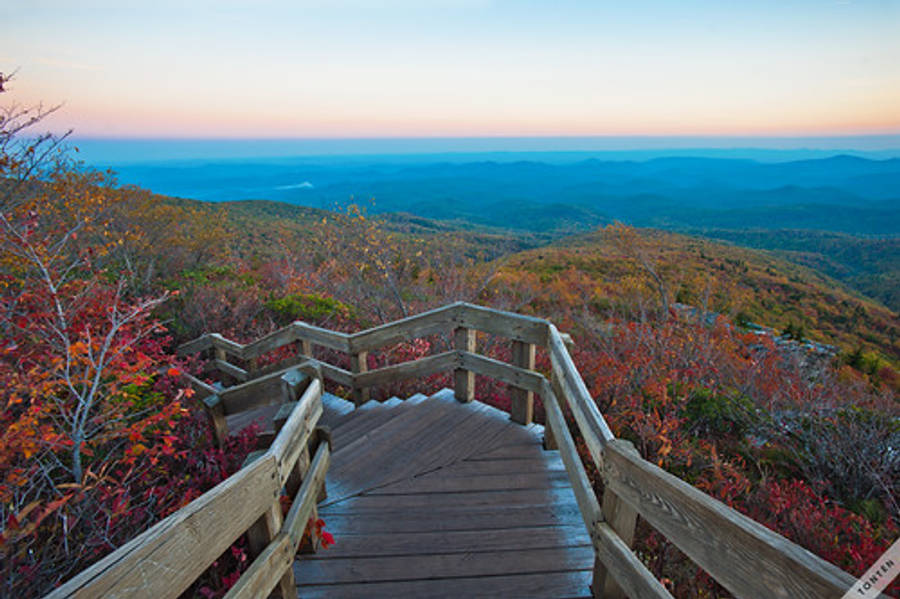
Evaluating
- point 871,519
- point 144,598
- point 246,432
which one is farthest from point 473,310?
point 871,519

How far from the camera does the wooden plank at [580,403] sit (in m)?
2.58

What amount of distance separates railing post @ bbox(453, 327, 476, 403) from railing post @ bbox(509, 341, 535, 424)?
0.54m

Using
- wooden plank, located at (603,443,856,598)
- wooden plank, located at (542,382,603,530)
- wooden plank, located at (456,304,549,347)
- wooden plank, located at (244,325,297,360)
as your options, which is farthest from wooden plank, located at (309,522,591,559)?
wooden plank, located at (244,325,297,360)

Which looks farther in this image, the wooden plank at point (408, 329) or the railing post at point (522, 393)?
the wooden plank at point (408, 329)

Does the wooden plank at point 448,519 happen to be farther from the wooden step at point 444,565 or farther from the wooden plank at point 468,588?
the wooden plank at point 468,588

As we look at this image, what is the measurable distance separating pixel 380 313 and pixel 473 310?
6124 mm

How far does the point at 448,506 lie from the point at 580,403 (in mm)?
1328

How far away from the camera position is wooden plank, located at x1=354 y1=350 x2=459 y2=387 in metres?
4.90

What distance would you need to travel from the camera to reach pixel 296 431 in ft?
8.79

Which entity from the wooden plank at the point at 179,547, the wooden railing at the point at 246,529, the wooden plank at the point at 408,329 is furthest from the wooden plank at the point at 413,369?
the wooden plank at the point at 179,547

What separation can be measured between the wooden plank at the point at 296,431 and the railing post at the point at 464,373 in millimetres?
1763

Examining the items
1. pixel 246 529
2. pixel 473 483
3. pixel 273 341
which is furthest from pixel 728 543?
pixel 273 341

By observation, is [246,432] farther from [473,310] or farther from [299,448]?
[473,310]

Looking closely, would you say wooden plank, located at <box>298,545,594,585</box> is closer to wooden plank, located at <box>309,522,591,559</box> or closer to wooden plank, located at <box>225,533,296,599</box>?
wooden plank, located at <box>309,522,591,559</box>
